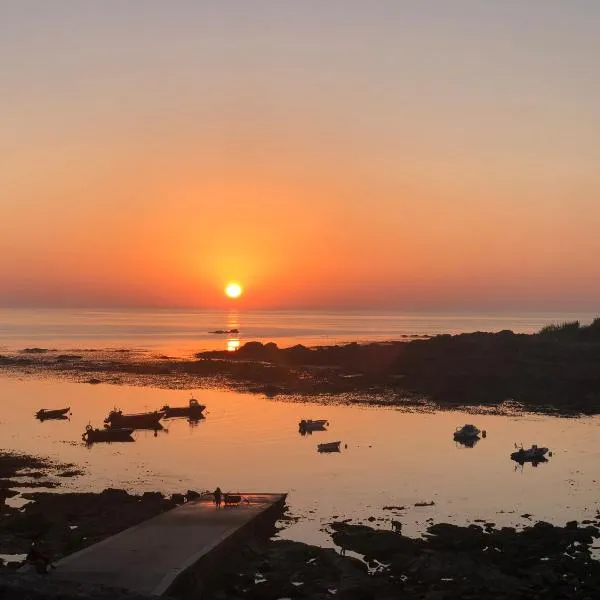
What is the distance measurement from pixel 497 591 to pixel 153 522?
12344mm

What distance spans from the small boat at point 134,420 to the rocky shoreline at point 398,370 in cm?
1724

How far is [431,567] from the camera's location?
23.5 metres

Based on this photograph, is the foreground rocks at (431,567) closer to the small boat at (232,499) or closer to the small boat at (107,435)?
the small boat at (232,499)

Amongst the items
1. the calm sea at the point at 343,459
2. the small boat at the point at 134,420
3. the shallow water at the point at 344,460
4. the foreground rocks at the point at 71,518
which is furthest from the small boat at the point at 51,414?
the foreground rocks at the point at 71,518

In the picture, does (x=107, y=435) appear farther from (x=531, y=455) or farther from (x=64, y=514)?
(x=531, y=455)

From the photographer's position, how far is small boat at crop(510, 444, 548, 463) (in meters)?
42.6

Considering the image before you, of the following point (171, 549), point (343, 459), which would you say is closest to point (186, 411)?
point (343, 459)

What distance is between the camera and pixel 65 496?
32312 millimetres

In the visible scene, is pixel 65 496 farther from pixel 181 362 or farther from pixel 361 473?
pixel 181 362

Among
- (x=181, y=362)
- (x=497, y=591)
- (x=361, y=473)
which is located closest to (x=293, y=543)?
(x=497, y=591)

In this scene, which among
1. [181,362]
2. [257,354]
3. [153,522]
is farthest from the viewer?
[257,354]

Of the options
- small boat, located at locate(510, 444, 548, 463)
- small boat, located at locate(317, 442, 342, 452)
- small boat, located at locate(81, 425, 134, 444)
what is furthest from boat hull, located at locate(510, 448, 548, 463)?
small boat, located at locate(81, 425, 134, 444)

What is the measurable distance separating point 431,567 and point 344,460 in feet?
65.2

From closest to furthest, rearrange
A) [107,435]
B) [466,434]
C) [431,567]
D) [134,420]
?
[431,567] < [466,434] < [107,435] < [134,420]
